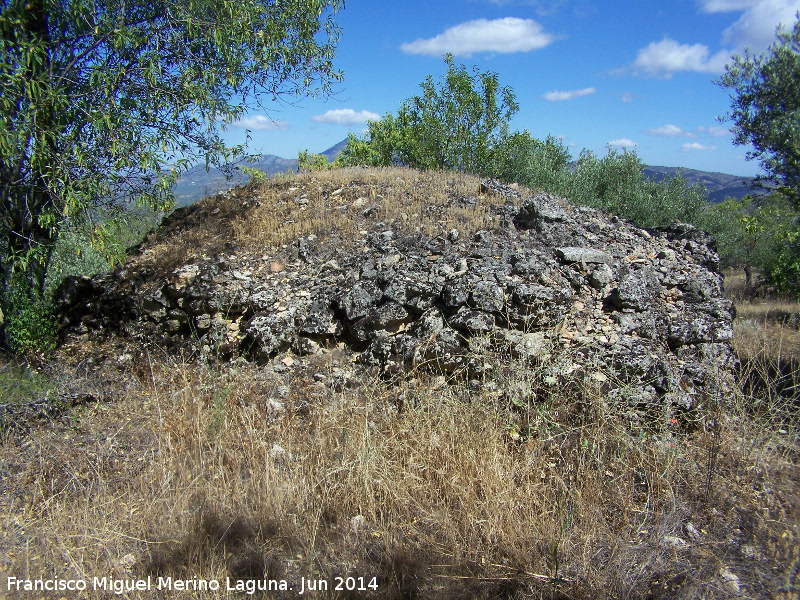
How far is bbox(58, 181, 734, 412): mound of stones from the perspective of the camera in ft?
14.5

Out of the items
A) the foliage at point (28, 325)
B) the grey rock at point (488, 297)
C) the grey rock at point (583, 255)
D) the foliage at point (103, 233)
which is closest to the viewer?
the grey rock at point (488, 297)

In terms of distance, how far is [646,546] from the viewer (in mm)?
2633

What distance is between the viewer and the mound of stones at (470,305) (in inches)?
173

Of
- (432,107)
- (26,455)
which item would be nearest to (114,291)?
(26,455)

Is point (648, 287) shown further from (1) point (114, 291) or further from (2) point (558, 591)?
(1) point (114, 291)

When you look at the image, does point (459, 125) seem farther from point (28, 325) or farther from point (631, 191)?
point (28, 325)

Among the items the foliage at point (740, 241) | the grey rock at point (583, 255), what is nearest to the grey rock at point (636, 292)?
the grey rock at point (583, 255)

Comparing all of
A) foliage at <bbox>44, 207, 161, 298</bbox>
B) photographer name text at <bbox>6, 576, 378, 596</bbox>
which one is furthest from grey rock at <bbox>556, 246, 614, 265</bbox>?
foliage at <bbox>44, 207, 161, 298</bbox>

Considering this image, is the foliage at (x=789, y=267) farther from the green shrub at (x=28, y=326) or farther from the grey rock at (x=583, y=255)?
the green shrub at (x=28, y=326)

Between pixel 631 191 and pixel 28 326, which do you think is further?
pixel 631 191

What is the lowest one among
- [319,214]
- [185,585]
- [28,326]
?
[185,585]

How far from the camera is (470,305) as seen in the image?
4.82 metres

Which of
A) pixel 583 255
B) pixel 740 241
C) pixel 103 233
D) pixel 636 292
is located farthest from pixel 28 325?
pixel 740 241

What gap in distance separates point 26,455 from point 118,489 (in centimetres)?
100
